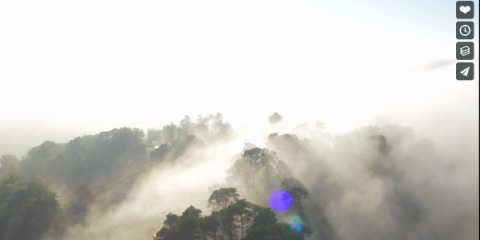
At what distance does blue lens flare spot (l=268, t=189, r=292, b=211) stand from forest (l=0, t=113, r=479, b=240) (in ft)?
2.63

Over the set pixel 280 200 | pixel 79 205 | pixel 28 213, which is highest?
pixel 280 200

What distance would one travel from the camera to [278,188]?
62.5 metres

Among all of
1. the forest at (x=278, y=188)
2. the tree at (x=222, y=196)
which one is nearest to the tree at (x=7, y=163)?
the forest at (x=278, y=188)

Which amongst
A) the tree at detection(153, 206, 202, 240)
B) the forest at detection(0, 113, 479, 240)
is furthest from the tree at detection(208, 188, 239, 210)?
the tree at detection(153, 206, 202, 240)

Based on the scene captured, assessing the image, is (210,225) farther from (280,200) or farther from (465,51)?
(465,51)

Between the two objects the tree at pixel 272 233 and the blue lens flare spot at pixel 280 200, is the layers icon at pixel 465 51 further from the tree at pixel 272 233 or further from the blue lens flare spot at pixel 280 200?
the blue lens flare spot at pixel 280 200

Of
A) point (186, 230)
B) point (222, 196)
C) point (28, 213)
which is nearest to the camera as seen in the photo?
point (186, 230)

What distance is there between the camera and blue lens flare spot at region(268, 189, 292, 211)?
51.9 metres

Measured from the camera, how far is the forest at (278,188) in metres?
42.4

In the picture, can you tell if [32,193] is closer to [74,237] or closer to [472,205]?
[74,237]

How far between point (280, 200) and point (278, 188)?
7.97 m

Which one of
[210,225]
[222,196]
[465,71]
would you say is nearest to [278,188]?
[222,196]

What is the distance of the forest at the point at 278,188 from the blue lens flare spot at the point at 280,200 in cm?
80

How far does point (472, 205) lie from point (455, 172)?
12508mm
